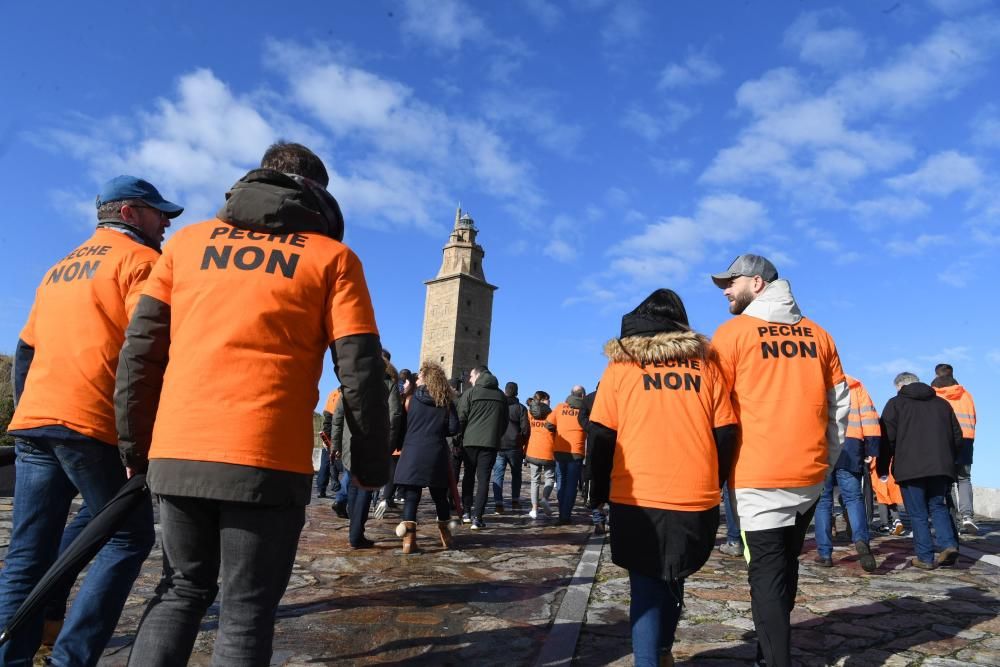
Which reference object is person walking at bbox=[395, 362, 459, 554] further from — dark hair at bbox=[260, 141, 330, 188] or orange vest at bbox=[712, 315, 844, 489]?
dark hair at bbox=[260, 141, 330, 188]

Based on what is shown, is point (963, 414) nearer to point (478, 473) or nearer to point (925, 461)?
point (925, 461)

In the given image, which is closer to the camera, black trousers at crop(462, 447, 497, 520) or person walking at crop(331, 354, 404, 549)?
person walking at crop(331, 354, 404, 549)

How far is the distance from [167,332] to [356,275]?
0.66 m

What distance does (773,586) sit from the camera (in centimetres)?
310

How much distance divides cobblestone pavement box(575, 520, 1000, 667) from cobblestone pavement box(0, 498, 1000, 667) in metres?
0.01

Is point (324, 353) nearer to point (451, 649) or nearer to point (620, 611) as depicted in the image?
point (451, 649)

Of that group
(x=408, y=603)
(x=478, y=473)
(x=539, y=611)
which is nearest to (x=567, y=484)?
(x=478, y=473)

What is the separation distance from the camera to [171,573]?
2086 millimetres

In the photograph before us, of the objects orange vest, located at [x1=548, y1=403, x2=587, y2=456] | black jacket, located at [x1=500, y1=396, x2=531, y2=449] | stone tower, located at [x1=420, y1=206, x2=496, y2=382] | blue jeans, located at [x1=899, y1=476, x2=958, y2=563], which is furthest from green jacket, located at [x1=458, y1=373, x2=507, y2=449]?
stone tower, located at [x1=420, y1=206, x2=496, y2=382]

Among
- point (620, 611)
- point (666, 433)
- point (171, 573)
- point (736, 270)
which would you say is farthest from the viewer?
point (620, 611)

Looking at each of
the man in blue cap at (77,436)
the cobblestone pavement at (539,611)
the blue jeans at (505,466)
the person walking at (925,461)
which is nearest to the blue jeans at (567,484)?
the blue jeans at (505,466)

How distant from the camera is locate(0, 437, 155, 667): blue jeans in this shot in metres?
2.56

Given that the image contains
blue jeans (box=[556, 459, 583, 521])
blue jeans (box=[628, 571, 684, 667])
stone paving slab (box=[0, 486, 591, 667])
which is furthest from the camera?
blue jeans (box=[556, 459, 583, 521])

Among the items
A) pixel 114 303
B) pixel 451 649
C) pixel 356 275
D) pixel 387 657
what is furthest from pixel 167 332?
pixel 451 649
